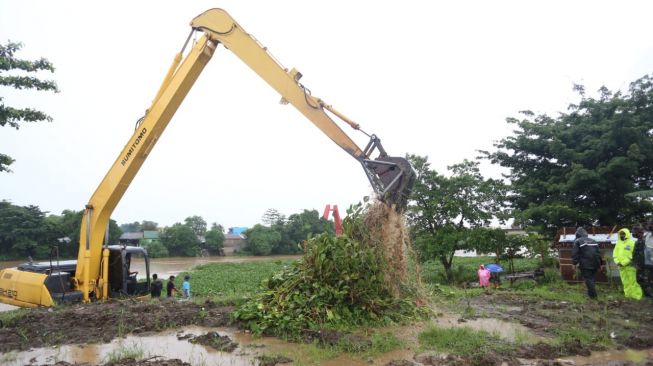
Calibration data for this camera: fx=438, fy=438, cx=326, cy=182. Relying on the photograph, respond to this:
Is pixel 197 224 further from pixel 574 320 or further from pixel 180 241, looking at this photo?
pixel 574 320

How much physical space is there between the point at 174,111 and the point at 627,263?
10.6 m

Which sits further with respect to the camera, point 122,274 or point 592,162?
point 592,162

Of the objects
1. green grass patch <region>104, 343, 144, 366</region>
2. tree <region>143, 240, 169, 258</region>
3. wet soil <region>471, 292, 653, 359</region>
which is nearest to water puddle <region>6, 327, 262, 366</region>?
green grass patch <region>104, 343, 144, 366</region>

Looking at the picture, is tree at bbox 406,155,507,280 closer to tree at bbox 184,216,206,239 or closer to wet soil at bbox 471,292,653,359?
wet soil at bbox 471,292,653,359

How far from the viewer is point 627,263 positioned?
9469 millimetres

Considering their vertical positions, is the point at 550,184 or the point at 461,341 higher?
the point at 550,184

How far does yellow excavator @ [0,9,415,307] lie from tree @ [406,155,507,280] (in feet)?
30.4

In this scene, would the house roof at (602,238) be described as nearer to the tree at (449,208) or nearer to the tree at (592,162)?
the tree at (592,162)

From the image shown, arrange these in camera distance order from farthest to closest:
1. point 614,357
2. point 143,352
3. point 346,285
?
point 346,285
point 143,352
point 614,357

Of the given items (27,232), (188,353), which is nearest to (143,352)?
(188,353)

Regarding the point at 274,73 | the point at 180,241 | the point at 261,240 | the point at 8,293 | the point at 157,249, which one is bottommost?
the point at 8,293

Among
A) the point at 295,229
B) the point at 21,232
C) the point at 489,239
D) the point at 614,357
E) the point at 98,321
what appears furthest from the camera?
the point at 295,229

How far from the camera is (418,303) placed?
8094 mm

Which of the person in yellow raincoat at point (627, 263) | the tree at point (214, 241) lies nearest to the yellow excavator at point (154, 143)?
the person in yellow raincoat at point (627, 263)
